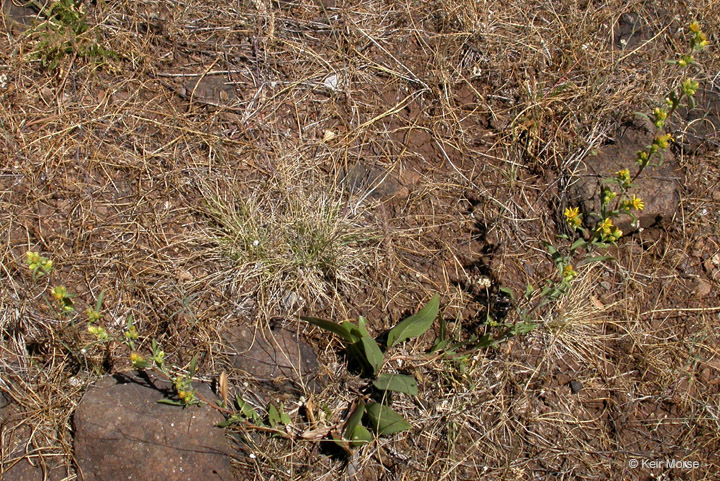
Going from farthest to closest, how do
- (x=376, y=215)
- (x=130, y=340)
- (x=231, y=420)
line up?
1. (x=376, y=215)
2. (x=231, y=420)
3. (x=130, y=340)

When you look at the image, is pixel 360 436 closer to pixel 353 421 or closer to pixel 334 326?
pixel 353 421

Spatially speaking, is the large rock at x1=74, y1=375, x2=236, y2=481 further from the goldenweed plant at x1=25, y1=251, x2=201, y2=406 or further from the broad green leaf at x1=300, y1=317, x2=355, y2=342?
the broad green leaf at x1=300, y1=317, x2=355, y2=342

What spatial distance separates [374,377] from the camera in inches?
89.9

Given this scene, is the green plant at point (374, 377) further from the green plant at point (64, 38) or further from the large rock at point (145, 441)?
the green plant at point (64, 38)

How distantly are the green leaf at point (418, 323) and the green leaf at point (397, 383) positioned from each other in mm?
155

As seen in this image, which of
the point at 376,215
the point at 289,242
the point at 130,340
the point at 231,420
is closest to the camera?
the point at 130,340

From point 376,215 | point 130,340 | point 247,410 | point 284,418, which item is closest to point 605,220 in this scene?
point 376,215

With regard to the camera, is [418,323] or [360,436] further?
[418,323]

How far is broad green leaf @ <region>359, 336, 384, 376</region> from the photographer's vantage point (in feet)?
6.77

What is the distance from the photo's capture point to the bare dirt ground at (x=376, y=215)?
2.23 meters

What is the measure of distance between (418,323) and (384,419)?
39 centimetres

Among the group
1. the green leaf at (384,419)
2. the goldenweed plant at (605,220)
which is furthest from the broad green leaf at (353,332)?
the goldenweed plant at (605,220)

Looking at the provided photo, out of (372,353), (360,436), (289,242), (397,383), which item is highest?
(289,242)

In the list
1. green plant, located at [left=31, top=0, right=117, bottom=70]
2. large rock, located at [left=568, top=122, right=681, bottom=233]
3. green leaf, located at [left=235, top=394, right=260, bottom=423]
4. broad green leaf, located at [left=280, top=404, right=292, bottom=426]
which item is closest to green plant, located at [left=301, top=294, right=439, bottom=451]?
broad green leaf, located at [left=280, top=404, right=292, bottom=426]
